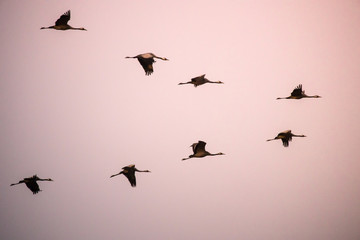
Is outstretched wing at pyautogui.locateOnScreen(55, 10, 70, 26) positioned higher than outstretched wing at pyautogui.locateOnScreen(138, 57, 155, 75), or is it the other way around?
outstretched wing at pyautogui.locateOnScreen(55, 10, 70, 26)

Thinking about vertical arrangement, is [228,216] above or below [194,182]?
below

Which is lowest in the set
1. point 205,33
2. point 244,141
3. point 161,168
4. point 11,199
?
point 11,199

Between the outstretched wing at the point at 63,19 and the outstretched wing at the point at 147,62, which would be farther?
the outstretched wing at the point at 147,62

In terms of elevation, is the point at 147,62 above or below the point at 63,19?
below

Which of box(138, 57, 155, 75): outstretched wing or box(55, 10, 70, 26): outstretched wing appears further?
box(138, 57, 155, 75): outstretched wing

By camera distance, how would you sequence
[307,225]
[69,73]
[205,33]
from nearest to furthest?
1. [69,73]
2. [205,33]
3. [307,225]

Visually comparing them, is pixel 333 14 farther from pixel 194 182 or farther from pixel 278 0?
pixel 194 182

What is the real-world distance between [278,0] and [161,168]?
16.6 feet

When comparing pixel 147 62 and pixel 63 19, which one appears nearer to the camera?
pixel 63 19

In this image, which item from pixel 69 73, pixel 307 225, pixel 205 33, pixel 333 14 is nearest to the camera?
pixel 69 73

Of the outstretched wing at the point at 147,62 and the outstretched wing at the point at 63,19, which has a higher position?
the outstretched wing at the point at 63,19

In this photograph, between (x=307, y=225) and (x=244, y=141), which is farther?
(x=307, y=225)

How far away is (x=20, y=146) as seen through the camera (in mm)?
6031

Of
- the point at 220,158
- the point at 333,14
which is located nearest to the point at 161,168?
the point at 220,158
